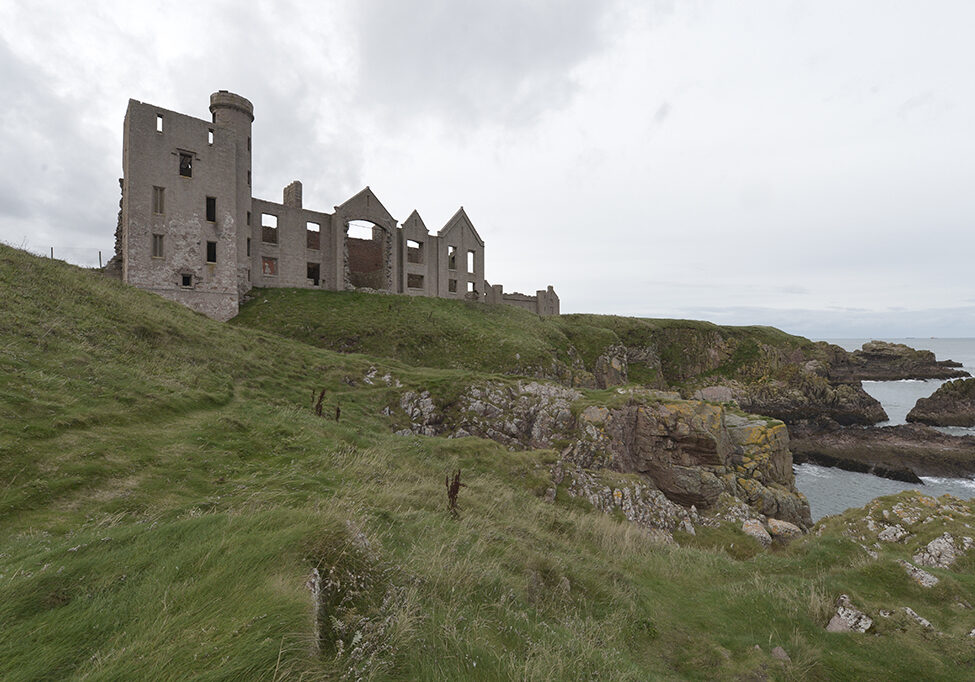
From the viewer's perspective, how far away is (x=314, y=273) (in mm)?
44531

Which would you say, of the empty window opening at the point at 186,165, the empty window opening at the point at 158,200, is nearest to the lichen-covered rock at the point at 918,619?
the empty window opening at the point at 158,200

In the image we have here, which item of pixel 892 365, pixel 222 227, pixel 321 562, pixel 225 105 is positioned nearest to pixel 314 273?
pixel 222 227

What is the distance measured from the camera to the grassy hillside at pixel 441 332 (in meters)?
34.7

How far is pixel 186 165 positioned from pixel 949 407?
89841 millimetres

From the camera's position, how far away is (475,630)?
5000mm

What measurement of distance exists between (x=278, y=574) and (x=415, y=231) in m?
49.3

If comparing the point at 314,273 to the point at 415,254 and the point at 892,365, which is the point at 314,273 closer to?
the point at 415,254

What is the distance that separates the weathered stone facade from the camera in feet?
102

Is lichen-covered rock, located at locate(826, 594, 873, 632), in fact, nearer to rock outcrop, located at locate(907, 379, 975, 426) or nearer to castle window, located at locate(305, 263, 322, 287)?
castle window, located at locate(305, 263, 322, 287)

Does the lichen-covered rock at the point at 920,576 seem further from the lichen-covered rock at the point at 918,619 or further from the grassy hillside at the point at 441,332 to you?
the grassy hillside at the point at 441,332

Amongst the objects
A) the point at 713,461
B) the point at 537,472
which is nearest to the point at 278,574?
the point at 537,472

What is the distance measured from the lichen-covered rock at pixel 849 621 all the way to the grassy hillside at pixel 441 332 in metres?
27.8

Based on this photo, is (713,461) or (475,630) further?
(713,461)

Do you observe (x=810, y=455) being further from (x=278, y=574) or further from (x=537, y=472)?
(x=278, y=574)
